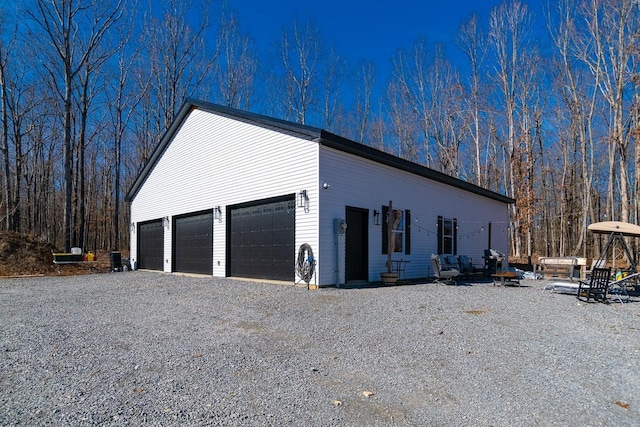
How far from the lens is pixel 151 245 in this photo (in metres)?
17.9

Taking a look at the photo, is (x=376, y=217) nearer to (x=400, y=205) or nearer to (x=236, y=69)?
(x=400, y=205)

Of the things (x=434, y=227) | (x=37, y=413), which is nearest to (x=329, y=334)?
(x=37, y=413)

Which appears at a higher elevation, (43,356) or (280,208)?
(280,208)

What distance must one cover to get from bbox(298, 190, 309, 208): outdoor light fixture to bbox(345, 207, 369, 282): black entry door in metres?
1.25

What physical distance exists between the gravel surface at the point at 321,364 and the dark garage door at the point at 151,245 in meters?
9.87

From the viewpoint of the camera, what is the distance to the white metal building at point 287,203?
400 inches

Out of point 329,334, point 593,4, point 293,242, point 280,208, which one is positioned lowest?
point 329,334

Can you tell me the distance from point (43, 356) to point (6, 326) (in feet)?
7.05

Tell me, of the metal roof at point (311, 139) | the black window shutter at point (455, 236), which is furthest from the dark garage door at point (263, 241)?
the black window shutter at point (455, 236)

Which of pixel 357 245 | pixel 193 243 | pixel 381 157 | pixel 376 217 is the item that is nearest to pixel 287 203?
pixel 357 245

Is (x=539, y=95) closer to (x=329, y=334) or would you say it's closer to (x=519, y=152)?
(x=519, y=152)

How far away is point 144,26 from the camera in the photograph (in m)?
25.5

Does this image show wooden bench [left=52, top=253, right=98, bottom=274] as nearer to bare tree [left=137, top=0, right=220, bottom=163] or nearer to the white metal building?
the white metal building

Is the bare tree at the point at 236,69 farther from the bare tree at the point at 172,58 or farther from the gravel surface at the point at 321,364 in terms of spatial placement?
the gravel surface at the point at 321,364
